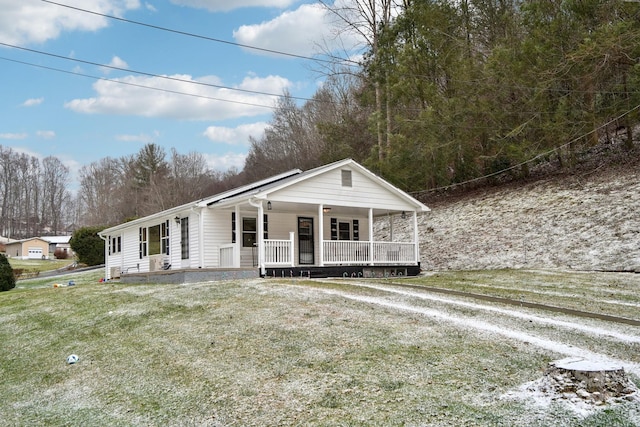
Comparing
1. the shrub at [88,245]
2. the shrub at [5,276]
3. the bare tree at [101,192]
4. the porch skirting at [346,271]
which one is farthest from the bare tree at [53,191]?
the porch skirting at [346,271]

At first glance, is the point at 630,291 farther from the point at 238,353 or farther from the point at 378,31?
the point at 378,31

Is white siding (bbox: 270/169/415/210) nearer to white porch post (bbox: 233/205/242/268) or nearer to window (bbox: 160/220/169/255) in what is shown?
white porch post (bbox: 233/205/242/268)

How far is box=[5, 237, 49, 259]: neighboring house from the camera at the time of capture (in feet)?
197

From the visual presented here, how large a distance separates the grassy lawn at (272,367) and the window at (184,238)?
6969 millimetres

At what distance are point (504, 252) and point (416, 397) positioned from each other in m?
13.7

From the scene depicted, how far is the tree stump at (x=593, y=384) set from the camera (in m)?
4.47

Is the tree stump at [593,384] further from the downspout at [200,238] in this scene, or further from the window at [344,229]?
the window at [344,229]

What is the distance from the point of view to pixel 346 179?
16734mm

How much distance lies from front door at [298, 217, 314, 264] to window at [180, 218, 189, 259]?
3.70 m

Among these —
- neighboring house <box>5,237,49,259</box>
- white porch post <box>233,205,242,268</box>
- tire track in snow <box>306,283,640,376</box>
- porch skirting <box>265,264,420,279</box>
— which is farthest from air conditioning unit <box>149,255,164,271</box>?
neighboring house <box>5,237,49,259</box>

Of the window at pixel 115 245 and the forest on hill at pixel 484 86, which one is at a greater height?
the forest on hill at pixel 484 86

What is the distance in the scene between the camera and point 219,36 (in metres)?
16.4

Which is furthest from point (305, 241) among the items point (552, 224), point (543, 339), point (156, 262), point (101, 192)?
point (101, 192)

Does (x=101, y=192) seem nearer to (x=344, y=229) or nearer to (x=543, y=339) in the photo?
(x=344, y=229)
